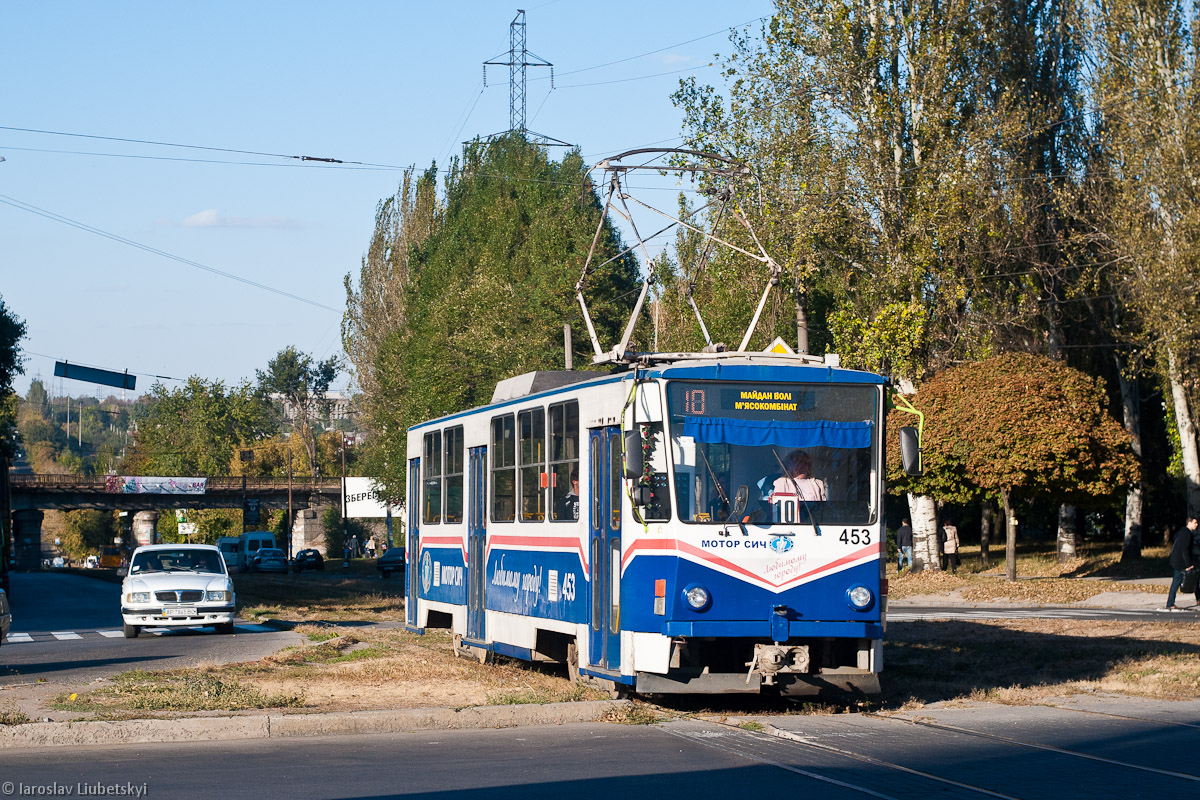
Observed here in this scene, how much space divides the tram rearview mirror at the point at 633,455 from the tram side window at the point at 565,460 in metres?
2.12

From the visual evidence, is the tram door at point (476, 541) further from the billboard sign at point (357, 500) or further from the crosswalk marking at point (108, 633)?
the billboard sign at point (357, 500)

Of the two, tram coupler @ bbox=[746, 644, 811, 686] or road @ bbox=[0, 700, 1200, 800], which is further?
tram coupler @ bbox=[746, 644, 811, 686]

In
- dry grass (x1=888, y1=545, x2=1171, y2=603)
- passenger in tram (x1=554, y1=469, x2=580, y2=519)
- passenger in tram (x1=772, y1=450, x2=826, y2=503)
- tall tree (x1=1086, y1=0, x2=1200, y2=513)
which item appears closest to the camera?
passenger in tram (x1=772, y1=450, x2=826, y2=503)

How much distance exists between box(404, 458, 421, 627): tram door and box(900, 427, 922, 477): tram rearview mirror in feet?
34.1

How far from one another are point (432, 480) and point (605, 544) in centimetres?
735

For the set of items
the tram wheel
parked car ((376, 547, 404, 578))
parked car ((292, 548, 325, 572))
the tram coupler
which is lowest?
parked car ((292, 548, 325, 572))

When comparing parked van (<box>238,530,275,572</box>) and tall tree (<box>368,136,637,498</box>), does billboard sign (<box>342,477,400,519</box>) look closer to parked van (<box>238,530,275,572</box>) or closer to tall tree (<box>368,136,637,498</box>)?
parked van (<box>238,530,275,572</box>)

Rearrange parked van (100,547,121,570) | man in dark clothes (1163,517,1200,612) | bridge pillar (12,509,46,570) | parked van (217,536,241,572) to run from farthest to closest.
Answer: parked van (100,547,121,570)
bridge pillar (12,509,46,570)
parked van (217,536,241,572)
man in dark clothes (1163,517,1200,612)

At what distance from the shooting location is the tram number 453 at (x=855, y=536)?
43.2 ft

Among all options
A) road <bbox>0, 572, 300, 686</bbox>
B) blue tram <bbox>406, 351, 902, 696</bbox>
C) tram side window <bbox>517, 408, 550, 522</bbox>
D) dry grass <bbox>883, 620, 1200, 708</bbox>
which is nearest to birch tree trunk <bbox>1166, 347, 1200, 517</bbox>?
dry grass <bbox>883, 620, 1200, 708</bbox>

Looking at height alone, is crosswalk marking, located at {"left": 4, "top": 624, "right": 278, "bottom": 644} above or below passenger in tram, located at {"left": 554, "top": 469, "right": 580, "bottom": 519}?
below

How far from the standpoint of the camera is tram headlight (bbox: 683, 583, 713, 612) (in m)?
12.7

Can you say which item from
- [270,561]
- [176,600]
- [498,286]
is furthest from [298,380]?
[176,600]

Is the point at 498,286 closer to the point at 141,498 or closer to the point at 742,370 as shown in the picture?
the point at 742,370
